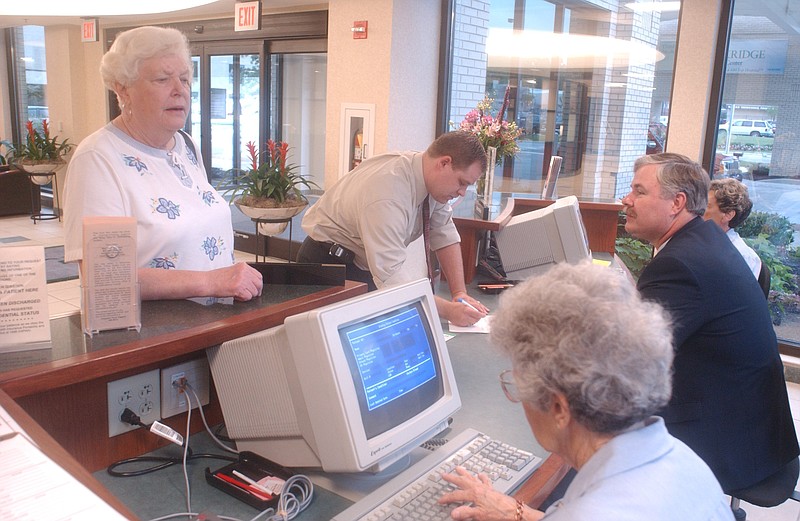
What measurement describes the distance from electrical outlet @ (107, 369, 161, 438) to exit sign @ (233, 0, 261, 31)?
15.9 feet

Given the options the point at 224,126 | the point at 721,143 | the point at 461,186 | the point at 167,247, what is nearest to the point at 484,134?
the point at 461,186

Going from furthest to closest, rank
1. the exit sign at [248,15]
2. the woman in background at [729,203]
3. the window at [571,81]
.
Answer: the exit sign at [248,15] → the window at [571,81] → the woman in background at [729,203]

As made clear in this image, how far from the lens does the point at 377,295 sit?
1.46m

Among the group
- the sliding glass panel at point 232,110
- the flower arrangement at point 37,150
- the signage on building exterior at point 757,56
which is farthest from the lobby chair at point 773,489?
the flower arrangement at point 37,150

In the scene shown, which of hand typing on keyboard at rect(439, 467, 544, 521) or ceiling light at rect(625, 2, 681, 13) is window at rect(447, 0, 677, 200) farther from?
hand typing on keyboard at rect(439, 467, 544, 521)

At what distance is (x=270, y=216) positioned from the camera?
217 inches

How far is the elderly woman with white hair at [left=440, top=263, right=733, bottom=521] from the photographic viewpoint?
103 cm

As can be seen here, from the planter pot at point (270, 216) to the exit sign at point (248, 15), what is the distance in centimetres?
159

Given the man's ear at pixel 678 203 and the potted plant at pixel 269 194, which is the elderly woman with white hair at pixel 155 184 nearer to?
the man's ear at pixel 678 203

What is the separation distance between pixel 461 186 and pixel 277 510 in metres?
1.87

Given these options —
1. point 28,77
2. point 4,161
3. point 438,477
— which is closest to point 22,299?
point 438,477

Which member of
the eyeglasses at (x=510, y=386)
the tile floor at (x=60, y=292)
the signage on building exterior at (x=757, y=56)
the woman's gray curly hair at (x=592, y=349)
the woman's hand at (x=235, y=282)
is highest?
the signage on building exterior at (x=757, y=56)

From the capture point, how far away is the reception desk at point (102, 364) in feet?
4.33

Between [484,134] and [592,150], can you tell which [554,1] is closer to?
[592,150]
